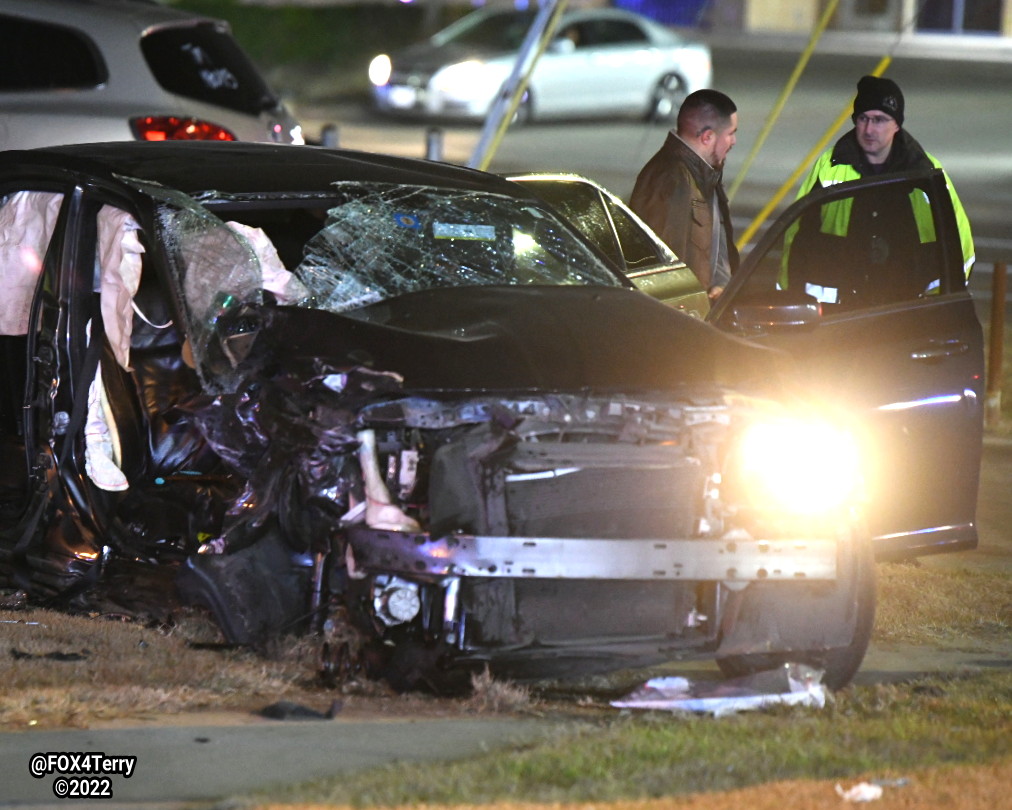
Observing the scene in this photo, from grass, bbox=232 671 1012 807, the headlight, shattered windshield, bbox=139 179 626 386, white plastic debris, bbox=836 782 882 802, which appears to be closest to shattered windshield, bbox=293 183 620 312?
shattered windshield, bbox=139 179 626 386

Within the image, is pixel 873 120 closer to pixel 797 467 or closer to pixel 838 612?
pixel 797 467

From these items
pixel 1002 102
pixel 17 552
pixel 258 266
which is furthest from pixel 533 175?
pixel 1002 102

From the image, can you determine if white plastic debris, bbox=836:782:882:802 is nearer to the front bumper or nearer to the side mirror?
the front bumper

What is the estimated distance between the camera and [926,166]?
7410mm

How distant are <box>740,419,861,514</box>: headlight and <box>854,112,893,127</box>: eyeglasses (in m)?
2.60

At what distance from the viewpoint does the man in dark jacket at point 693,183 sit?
776 centimetres

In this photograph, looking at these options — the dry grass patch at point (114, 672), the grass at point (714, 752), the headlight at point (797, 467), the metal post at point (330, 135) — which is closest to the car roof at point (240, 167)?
the dry grass patch at point (114, 672)

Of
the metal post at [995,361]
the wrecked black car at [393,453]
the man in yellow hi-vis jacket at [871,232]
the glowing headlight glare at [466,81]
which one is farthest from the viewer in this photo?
the glowing headlight glare at [466,81]

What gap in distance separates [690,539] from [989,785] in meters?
0.98

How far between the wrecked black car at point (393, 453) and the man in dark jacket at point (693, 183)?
78.1 inches

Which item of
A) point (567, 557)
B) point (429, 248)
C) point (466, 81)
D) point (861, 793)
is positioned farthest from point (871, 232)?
Answer: point (466, 81)

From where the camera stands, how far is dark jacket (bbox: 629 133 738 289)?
25.5ft

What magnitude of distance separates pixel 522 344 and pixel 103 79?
242 inches

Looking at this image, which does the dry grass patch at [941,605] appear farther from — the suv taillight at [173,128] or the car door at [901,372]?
the suv taillight at [173,128]
